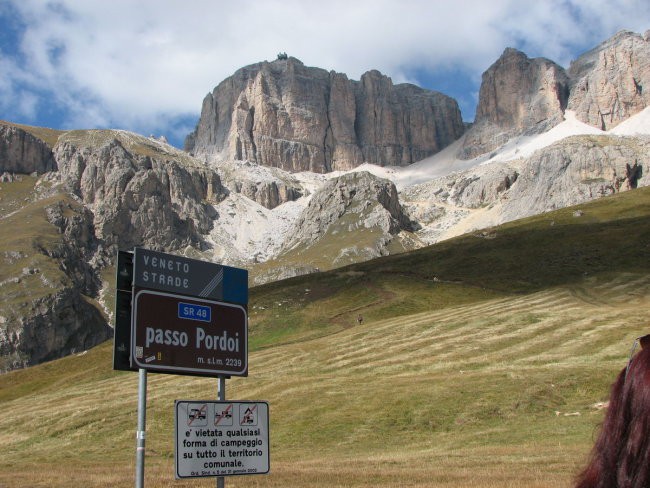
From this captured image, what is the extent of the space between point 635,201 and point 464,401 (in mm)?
148239

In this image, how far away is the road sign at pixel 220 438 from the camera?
1475 centimetres

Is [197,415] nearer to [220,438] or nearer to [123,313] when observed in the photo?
[220,438]

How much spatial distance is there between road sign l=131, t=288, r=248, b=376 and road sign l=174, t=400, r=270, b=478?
1.37 metres

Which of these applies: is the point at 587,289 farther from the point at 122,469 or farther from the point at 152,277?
the point at 152,277

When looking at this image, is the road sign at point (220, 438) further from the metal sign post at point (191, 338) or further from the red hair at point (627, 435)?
the red hair at point (627, 435)

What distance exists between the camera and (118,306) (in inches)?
620

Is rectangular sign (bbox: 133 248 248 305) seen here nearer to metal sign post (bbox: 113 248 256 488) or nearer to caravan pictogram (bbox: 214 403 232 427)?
metal sign post (bbox: 113 248 256 488)

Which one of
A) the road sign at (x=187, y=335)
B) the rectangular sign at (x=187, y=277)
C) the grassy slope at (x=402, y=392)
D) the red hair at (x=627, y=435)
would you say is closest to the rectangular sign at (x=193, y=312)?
the road sign at (x=187, y=335)

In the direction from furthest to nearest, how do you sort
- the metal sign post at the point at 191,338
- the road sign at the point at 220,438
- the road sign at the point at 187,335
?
the road sign at the point at 187,335, the metal sign post at the point at 191,338, the road sign at the point at 220,438

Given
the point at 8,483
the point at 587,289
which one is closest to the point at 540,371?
the point at 8,483

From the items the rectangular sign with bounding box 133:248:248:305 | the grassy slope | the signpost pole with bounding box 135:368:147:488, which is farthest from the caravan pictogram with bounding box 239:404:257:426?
the grassy slope

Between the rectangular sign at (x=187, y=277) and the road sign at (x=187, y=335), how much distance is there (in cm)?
19

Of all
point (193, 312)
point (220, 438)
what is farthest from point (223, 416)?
point (193, 312)

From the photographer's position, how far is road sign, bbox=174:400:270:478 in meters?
14.8
